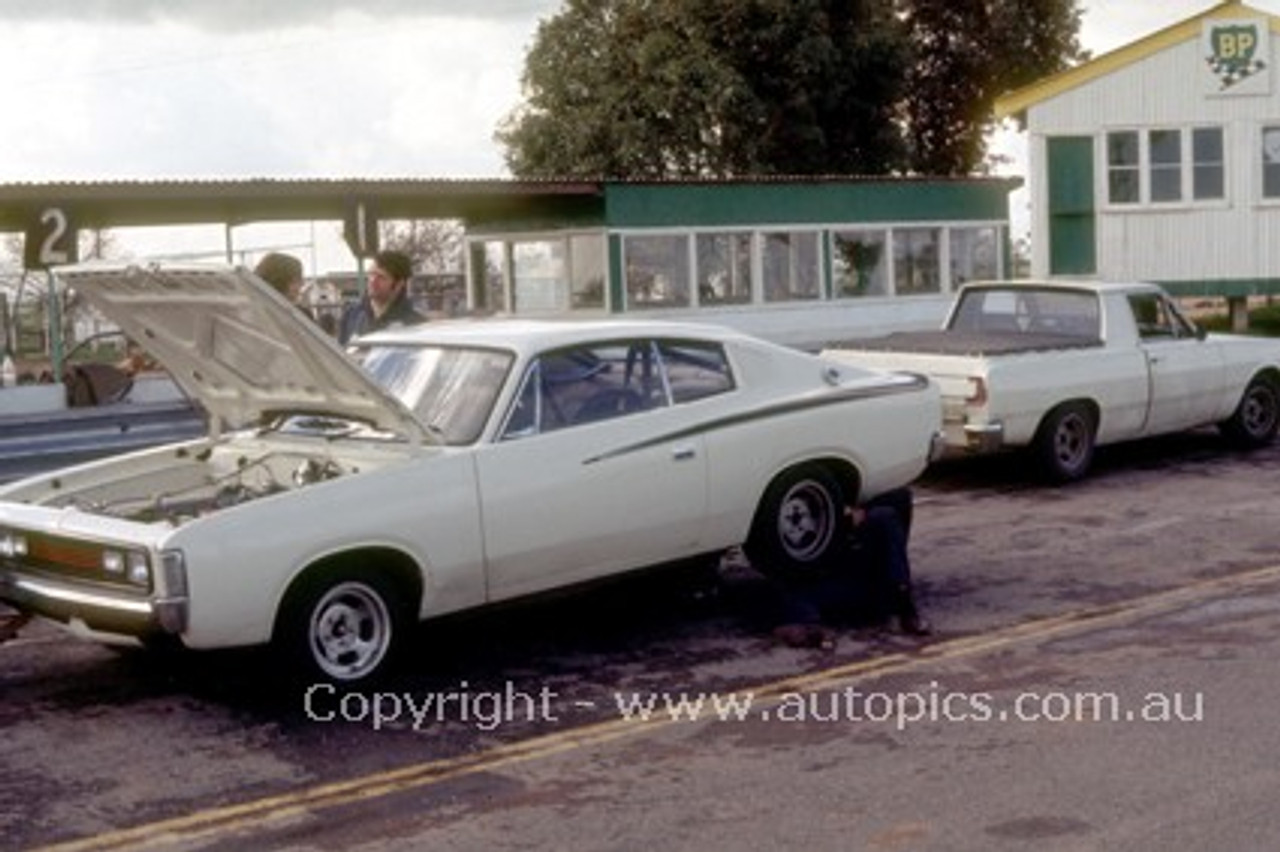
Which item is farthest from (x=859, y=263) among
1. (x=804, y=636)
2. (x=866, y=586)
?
(x=804, y=636)

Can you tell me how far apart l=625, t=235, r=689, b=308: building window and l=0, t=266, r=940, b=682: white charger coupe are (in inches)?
683

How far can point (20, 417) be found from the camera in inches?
509

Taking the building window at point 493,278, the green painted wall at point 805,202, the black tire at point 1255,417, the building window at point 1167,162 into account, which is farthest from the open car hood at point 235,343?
the building window at point 1167,162

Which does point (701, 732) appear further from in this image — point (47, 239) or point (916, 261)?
point (916, 261)

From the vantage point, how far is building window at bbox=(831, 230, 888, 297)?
94.4 feet

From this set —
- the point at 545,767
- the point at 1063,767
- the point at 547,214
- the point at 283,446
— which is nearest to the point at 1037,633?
the point at 1063,767

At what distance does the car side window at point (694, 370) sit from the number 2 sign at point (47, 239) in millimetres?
13611

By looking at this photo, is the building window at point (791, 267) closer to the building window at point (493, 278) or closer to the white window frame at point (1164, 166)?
the building window at point (493, 278)

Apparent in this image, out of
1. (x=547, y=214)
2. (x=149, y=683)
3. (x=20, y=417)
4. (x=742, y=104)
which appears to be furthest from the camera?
(x=742, y=104)

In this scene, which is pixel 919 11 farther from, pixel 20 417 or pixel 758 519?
pixel 758 519

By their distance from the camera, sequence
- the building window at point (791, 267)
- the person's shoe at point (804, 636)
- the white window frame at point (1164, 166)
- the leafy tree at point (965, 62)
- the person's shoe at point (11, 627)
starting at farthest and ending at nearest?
the leafy tree at point (965, 62) < the building window at point (791, 267) < the white window frame at point (1164, 166) < the person's shoe at point (804, 636) < the person's shoe at point (11, 627)

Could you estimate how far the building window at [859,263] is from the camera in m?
28.8

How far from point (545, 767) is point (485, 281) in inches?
904

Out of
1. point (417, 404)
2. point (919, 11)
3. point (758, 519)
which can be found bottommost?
point (758, 519)
